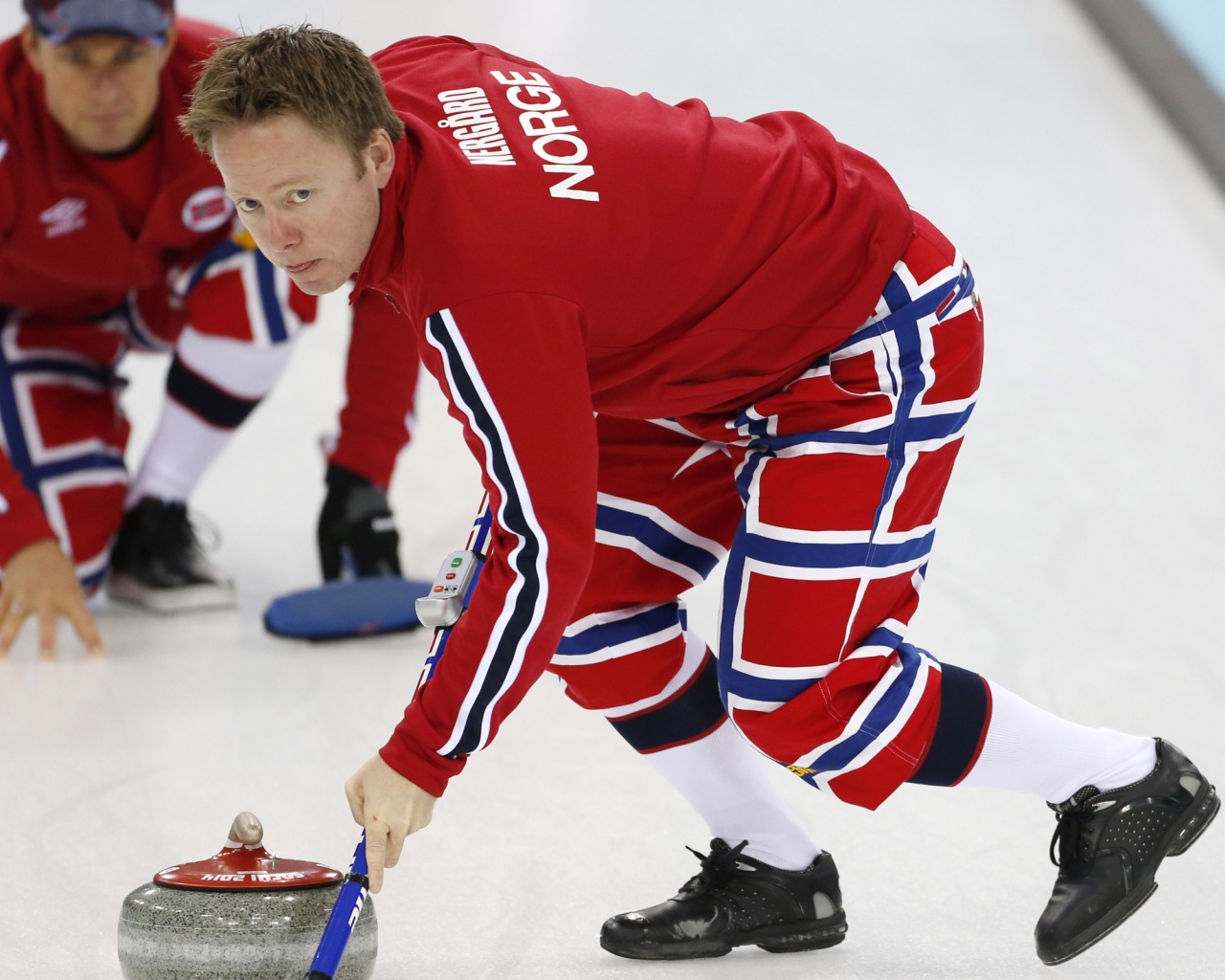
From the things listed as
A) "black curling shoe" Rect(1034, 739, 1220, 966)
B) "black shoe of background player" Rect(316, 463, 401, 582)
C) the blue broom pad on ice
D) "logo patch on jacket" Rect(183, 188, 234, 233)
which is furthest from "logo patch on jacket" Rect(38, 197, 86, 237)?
"black curling shoe" Rect(1034, 739, 1220, 966)

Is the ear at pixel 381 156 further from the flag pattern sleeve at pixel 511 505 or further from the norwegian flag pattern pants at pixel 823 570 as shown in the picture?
the norwegian flag pattern pants at pixel 823 570

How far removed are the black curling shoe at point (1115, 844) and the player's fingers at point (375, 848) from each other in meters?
0.65

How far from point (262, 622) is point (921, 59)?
10.2ft

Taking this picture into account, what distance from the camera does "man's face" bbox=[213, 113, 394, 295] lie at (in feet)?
4.73

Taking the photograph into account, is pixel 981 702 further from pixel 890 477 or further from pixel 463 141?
pixel 463 141

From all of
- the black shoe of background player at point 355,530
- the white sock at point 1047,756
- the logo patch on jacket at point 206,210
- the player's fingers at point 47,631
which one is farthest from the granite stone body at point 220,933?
the logo patch on jacket at point 206,210

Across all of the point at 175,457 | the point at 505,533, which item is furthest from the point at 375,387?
the point at 505,533

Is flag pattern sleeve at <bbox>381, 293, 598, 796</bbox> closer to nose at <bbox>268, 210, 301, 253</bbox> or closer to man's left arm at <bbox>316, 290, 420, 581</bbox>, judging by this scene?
nose at <bbox>268, 210, 301, 253</bbox>

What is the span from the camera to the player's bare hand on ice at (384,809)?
149cm

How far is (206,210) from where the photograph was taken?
289 cm

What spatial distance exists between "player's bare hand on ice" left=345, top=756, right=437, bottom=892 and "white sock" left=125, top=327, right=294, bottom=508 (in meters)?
1.61

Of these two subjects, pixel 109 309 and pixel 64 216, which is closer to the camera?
pixel 64 216

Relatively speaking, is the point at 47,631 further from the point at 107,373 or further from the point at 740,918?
the point at 740,918

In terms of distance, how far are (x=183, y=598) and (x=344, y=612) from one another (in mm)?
351
